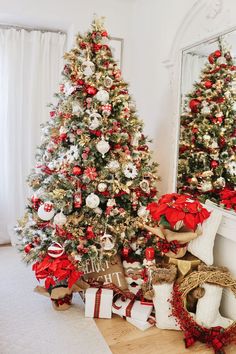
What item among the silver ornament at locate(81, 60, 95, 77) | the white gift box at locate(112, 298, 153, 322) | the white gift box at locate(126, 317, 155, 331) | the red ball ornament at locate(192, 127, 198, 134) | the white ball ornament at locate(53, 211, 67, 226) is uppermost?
the silver ornament at locate(81, 60, 95, 77)

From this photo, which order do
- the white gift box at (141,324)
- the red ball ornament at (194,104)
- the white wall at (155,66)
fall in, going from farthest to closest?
the white wall at (155,66), the red ball ornament at (194,104), the white gift box at (141,324)

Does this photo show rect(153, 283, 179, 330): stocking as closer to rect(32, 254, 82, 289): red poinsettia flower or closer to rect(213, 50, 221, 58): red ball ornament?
rect(32, 254, 82, 289): red poinsettia flower

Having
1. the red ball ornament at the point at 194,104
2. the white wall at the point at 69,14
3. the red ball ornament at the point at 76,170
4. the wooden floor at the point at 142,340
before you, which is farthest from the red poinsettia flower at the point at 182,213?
the white wall at the point at 69,14

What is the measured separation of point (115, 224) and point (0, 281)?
1184mm

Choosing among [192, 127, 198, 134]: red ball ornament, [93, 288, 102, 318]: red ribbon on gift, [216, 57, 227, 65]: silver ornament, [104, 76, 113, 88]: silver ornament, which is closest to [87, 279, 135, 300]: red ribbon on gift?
[93, 288, 102, 318]: red ribbon on gift

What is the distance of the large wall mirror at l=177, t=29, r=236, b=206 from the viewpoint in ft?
7.86

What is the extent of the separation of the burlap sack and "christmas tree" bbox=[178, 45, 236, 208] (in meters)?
0.88

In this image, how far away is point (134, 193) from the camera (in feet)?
8.54

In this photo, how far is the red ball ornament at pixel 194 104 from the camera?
2669 mm

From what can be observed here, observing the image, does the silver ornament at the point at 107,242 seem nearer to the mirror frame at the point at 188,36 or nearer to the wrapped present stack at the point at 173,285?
the wrapped present stack at the point at 173,285

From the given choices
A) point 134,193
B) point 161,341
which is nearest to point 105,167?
point 134,193

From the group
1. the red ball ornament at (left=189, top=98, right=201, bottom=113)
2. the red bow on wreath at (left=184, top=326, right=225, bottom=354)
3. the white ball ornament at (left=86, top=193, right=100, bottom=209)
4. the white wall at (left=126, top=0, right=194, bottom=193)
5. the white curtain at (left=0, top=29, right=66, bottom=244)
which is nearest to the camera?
the red bow on wreath at (left=184, top=326, right=225, bottom=354)

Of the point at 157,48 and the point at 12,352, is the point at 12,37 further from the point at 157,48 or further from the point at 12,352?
the point at 12,352

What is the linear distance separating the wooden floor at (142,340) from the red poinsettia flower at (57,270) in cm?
37
